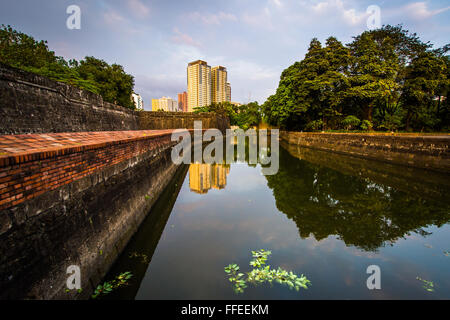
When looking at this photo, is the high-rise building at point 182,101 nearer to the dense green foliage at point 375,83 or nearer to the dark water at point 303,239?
the dense green foliage at point 375,83

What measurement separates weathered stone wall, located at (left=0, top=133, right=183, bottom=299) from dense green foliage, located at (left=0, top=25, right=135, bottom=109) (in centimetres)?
1287

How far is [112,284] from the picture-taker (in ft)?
9.49

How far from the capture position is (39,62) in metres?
16.1

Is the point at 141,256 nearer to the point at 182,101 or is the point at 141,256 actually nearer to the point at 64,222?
the point at 64,222

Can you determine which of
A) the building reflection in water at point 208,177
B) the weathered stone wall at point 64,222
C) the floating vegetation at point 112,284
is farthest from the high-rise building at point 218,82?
the floating vegetation at point 112,284

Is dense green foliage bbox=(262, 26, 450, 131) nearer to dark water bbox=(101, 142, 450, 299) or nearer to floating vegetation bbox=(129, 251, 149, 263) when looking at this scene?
dark water bbox=(101, 142, 450, 299)

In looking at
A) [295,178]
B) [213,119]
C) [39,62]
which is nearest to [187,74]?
[213,119]

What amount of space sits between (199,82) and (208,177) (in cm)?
10232

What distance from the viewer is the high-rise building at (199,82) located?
329 ft

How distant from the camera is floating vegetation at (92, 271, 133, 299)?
2.69 metres

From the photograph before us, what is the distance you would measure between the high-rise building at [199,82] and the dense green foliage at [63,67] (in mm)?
75599

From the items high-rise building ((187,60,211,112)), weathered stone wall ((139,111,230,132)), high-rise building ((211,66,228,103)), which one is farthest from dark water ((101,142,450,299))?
high-rise building ((211,66,228,103))

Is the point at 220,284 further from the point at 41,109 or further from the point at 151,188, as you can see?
the point at 41,109
